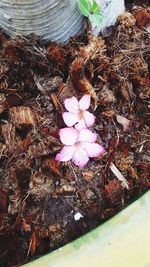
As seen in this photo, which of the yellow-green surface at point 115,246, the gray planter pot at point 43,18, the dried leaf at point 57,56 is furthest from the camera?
the dried leaf at point 57,56

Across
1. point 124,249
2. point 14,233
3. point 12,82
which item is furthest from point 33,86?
point 124,249

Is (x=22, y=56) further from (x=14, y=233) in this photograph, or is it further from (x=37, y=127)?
(x=14, y=233)

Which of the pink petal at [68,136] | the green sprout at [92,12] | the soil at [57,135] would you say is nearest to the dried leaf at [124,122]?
the soil at [57,135]

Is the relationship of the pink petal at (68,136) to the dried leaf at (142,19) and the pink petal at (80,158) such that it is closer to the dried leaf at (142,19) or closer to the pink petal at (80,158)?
the pink petal at (80,158)

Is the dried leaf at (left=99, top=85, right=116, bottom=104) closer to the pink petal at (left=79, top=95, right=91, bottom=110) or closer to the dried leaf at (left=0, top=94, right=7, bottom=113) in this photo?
the pink petal at (left=79, top=95, right=91, bottom=110)

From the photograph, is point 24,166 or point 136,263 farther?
point 24,166

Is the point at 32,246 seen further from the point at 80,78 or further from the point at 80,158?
the point at 80,78

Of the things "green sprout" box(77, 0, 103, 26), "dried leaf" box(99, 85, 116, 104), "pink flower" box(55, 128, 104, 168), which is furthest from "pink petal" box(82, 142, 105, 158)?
"green sprout" box(77, 0, 103, 26)
